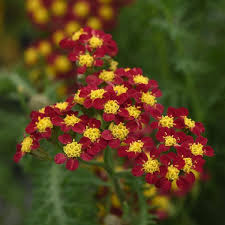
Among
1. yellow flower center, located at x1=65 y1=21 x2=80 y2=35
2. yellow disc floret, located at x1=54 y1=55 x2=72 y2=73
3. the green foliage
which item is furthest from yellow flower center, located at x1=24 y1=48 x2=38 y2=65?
the green foliage

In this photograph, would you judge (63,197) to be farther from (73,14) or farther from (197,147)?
(73,14)

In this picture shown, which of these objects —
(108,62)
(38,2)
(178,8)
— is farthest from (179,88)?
(38,2)

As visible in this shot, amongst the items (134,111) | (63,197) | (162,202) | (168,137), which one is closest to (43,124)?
(134,111)

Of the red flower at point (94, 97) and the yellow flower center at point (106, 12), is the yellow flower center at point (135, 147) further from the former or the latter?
the yellow flower center at point (106, 12)

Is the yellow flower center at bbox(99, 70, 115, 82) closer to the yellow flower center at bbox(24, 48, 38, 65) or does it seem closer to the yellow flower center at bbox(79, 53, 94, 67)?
the yellow flower center at bbox(79, 53, 94, 67)

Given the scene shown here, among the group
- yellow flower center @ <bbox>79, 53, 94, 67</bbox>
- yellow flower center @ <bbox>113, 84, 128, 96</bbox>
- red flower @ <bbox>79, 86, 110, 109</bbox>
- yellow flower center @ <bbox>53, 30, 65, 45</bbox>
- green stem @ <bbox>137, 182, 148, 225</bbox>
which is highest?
yellow flower center @ <bbox>53, 30, 65, 45</bbox>
